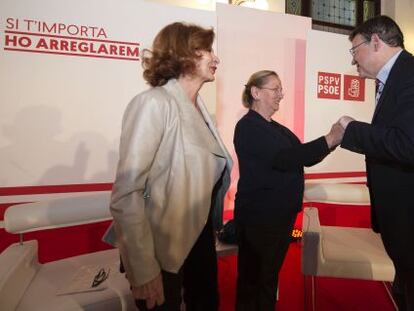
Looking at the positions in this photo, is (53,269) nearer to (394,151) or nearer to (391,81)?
(394,151)

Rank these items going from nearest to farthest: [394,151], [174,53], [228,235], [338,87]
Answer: [394,151]
[174,53]
[228,235]
[338,87]

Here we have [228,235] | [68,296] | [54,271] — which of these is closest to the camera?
[68,296]

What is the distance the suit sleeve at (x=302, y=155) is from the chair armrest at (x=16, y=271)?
1.39 m

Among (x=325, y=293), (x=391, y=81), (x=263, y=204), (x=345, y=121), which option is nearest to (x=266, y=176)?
(x=263, y=204)

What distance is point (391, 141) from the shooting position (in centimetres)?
115

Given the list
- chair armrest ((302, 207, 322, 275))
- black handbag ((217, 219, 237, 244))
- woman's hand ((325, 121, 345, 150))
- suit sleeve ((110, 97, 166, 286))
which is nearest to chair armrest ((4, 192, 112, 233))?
black handbag ((217, 219, 237, 244))

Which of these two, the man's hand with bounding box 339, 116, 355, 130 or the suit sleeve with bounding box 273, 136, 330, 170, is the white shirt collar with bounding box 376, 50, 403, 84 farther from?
the suit sleeve with bounding box 273, 136, 330, 170

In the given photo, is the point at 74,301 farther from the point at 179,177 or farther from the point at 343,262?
the point at 343,262

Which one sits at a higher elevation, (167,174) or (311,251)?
(167,174)

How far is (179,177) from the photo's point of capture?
1131 mm

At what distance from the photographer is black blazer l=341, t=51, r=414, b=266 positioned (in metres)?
1.15

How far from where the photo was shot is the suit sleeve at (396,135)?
1.14 metres

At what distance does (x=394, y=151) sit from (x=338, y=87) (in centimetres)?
310

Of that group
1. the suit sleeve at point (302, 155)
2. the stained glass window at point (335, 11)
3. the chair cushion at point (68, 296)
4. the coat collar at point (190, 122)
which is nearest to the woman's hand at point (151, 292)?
the coat collar at point (190, 122)
